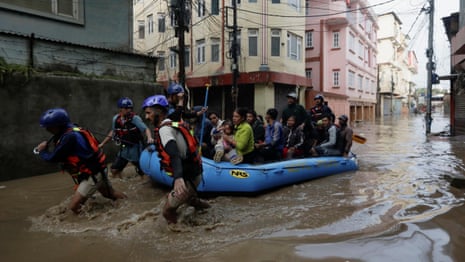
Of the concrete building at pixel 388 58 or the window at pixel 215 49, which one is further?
the concrete building at pixel 388 58

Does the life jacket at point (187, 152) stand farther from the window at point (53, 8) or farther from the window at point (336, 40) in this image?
the window at point (336, 40)

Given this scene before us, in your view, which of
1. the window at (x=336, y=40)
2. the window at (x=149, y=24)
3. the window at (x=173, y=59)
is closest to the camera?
the window at (x=173, y=59)

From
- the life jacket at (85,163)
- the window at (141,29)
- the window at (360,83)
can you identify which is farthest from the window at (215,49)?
the life jacket at (85,163)

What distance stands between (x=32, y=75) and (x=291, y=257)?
23.1ft

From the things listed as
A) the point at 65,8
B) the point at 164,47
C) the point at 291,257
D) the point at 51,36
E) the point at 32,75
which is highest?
the point at 164,47

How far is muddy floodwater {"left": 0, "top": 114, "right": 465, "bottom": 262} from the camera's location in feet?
11.1

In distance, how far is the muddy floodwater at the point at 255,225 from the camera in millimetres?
3379

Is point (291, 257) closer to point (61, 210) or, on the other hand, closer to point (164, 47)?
point (61, 210)

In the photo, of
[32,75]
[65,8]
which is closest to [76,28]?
[65,8]

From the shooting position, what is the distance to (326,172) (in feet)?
23.0

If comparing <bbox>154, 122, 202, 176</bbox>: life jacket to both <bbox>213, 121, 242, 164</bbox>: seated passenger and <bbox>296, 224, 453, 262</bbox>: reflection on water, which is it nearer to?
<bbox>296, 224, 453, 262</bbox>: reflection on water

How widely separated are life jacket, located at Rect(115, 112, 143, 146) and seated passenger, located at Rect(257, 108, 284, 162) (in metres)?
2.39

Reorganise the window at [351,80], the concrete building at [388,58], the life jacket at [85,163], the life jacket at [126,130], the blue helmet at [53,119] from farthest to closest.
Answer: the concrete building at [388,58] < the window at [351,80] < the life jacket at [126,130] < the life jacket at [85,163] < the blue helmet at [53,119]

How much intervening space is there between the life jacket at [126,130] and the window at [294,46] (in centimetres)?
1549
